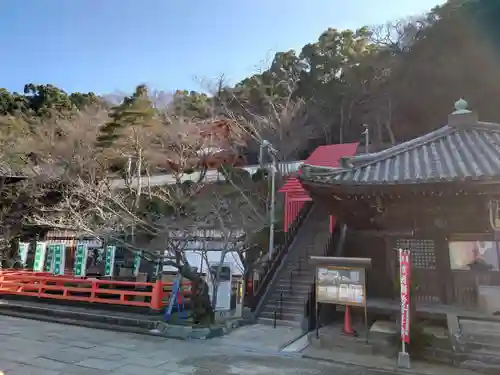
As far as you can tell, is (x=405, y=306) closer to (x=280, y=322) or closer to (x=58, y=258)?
(x=280, y=322)

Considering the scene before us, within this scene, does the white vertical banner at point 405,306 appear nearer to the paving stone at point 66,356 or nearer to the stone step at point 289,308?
the stone step at point 289,308

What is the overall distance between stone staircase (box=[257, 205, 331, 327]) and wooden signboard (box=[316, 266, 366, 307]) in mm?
3311

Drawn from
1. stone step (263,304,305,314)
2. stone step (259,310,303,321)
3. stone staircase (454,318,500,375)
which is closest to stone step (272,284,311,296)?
stone step (263,304,305,314)

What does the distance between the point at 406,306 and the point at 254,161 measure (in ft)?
98.5

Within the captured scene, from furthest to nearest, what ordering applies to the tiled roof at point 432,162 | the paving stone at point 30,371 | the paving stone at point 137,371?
the tiled roof at point 432,162 < the paving stone at point 137,371 < the paving stone at point 30,371

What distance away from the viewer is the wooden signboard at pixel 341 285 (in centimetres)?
893

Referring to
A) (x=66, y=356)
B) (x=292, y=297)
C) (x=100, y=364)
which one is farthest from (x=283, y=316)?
(x=66, y=356)

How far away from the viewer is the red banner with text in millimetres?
7797

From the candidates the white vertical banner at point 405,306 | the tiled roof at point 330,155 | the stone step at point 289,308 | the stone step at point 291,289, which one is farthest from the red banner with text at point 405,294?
the tiled roof at point 330,155

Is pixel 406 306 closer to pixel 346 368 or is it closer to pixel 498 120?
pixel 346 368

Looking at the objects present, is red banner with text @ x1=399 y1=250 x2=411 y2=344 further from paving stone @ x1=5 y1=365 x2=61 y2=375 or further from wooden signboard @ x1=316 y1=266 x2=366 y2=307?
paving stone @ x1=5 y1=365 x2=61 y2=375

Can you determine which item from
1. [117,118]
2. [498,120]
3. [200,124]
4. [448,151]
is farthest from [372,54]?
[448,151]

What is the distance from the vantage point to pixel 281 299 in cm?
1381

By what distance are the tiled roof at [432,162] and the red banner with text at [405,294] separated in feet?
5.68
